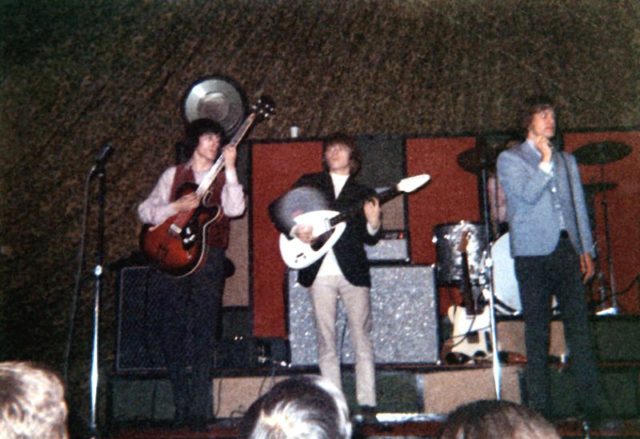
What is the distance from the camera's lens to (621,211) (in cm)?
638

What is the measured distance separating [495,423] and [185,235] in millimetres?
3656

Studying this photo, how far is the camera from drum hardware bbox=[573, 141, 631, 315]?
5.76 meters

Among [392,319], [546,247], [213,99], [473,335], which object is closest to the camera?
[546,247]

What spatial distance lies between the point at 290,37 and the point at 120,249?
2420 millimetres

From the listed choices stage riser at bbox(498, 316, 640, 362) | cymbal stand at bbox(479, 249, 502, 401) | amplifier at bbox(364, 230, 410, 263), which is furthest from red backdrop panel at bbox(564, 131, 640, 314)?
cymbal stand at bbox(479, 249, 502, 401)

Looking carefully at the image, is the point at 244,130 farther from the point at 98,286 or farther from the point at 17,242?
the point at 17,242

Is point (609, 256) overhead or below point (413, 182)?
below

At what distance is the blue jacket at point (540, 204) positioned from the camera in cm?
424

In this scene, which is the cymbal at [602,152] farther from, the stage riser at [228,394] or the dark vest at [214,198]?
the dark vest at [214,198]

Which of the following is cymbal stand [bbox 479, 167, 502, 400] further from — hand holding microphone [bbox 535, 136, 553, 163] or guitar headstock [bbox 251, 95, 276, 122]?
guitar headstock [bbox 251, 95, 276, 122]

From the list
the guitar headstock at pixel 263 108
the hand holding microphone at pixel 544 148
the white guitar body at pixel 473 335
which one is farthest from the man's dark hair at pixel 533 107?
the guitar headstock at pixel 263 108

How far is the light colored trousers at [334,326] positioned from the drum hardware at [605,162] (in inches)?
78.1

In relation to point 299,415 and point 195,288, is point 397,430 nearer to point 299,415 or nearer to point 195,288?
point 195,288

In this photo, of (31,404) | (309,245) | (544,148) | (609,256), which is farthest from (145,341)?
(31,404)
